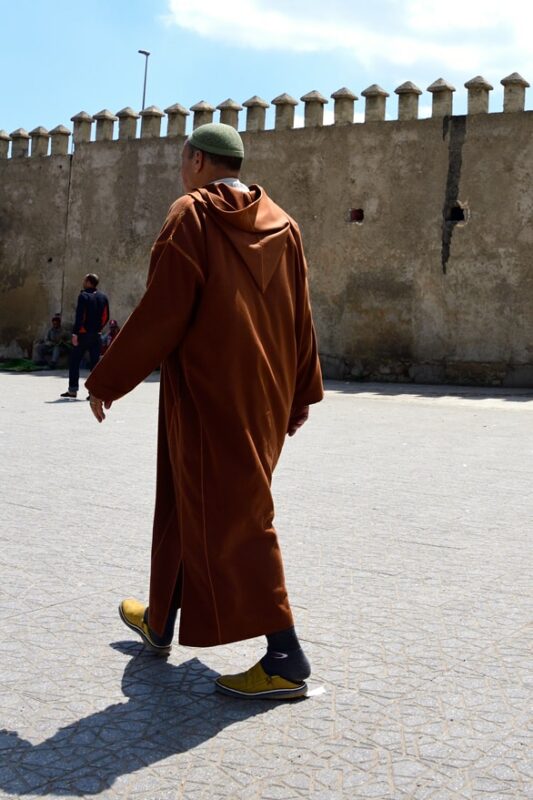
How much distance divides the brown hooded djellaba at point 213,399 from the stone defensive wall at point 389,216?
14.1 meters

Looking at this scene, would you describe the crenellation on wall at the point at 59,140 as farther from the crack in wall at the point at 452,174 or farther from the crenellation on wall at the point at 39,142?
the crack in wall at the point at 452,174

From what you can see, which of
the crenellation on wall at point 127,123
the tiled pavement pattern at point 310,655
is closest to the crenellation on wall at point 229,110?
the crenellation on wall at point 127,123

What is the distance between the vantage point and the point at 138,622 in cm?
343

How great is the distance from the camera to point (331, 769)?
2521 millimetres

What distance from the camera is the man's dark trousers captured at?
12664 mm

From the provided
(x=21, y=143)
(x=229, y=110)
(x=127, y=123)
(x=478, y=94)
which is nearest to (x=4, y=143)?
(x=21, y=143)

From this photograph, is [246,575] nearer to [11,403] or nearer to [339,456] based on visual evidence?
[339,456]

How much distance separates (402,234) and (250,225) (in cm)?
1492

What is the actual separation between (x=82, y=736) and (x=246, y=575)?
638 mm

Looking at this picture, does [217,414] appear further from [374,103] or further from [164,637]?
[374,103]

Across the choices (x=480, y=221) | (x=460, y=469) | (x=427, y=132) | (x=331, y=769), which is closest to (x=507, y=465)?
(x=460, y=469)

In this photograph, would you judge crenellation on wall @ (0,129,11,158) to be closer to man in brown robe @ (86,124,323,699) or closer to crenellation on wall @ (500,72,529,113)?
crenellation on wall @ (500,72,529,113)

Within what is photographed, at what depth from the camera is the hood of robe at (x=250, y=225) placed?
309 centimetres

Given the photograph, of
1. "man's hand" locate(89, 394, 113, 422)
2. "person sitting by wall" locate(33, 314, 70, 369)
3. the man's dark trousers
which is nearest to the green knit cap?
"man's hand" locate(89, 394, 113, 422)
